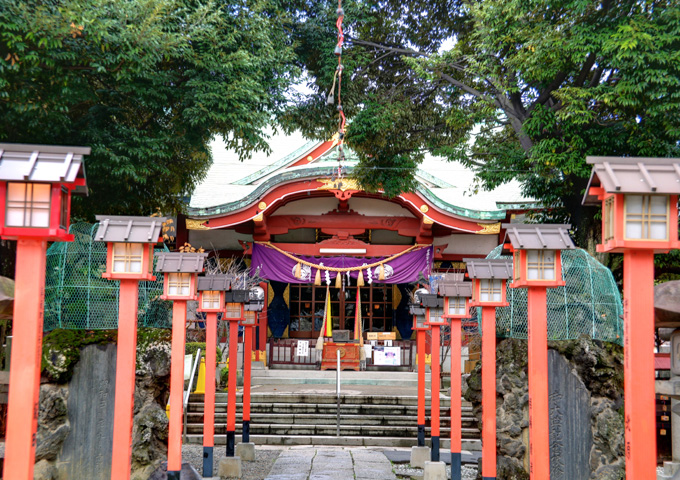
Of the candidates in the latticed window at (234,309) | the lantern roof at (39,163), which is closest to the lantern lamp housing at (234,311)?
the latticed window at (234,309)

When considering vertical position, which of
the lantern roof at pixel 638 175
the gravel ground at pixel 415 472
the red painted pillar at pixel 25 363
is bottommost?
the gravel ground at pixel 415 472

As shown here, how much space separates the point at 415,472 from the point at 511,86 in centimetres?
719

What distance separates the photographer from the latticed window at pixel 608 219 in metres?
5.04

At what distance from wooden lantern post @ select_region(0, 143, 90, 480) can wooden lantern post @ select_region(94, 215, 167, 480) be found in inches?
45.8

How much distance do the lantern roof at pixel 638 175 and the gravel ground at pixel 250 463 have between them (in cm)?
844

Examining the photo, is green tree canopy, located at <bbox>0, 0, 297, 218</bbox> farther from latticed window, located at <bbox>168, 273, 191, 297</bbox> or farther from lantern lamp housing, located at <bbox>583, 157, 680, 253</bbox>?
lantern lamp housing, located at <bbox>583, 157, 680, 253</bbox>

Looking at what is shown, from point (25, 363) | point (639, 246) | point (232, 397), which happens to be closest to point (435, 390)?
point (232, 397)

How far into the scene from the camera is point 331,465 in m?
12.2

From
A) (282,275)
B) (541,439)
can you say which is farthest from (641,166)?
(282,275)

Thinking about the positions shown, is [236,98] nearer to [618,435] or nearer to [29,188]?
[29,188]

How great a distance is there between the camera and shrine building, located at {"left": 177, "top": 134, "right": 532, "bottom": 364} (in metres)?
21.7

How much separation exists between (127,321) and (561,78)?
360 inches

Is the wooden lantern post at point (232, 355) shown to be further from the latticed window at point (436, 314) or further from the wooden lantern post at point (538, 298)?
the wooden lantern post at point (538, 298)

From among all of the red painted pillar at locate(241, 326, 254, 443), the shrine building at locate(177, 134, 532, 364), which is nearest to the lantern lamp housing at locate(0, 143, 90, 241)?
the red painted pillar at locate(241, 326, 254, 443)
